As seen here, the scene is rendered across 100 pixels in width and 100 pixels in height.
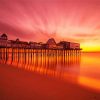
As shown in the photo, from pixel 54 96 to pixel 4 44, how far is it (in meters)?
17.5

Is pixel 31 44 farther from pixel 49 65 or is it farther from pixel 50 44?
pixel 49 65

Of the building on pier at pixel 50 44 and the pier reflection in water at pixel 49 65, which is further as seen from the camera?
the building on pier at pixel 50 44

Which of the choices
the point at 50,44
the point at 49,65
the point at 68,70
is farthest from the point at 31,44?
the point at 68,70

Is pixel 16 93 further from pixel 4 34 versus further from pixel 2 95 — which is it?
pixel 4 34

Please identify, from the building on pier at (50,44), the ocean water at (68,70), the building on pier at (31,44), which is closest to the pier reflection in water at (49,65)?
the ocean water at (68,70)

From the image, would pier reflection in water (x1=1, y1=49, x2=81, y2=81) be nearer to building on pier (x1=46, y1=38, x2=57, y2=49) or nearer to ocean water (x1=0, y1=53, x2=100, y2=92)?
ocean water (x1=0, y1=53, x2=100, y2=92)

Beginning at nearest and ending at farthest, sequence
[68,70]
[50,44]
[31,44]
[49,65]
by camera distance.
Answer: [68,70] → [49,65] → [31,44] → [50,44]

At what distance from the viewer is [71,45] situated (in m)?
33.6

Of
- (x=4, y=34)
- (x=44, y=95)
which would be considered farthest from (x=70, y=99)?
(x=4, y=34)

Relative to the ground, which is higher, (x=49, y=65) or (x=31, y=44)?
(x=31, y=44)

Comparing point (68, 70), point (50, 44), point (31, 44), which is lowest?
point (68, 70)

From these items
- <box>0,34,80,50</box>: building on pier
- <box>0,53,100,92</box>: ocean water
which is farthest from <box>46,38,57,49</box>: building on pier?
<box>0,53,100,92</box>: ocean water

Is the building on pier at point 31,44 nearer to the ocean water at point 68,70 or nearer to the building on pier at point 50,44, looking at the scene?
the building on pier at point 50,44

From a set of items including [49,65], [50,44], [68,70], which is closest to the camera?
[68,70]
